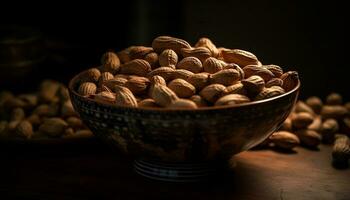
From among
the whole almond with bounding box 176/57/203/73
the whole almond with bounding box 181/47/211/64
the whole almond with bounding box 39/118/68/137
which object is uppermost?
the whole almond with bounding box 181/47/211/64

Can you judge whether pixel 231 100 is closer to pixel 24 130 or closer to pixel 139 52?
pixel 139 52

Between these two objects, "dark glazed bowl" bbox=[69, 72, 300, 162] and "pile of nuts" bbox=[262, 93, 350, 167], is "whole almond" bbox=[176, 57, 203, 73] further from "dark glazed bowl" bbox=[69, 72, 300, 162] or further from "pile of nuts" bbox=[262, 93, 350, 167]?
"pile of nuts" bbox=[262, 93, 350, 167]

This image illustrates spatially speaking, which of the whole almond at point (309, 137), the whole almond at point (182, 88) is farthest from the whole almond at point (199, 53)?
the whole almond at point (309, 137)

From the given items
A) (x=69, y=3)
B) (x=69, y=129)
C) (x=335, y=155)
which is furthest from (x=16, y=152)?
(x=69, y=3)

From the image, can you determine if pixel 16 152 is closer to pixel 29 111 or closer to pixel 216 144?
pixel 29 111

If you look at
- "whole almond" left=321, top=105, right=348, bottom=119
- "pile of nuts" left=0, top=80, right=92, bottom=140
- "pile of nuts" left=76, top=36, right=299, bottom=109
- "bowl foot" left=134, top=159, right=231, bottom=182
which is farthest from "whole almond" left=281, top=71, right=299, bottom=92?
"pile of nuts" left=0, top=80, right=92, bottom=140

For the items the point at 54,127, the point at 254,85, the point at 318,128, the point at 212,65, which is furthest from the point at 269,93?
the point at 54,127
